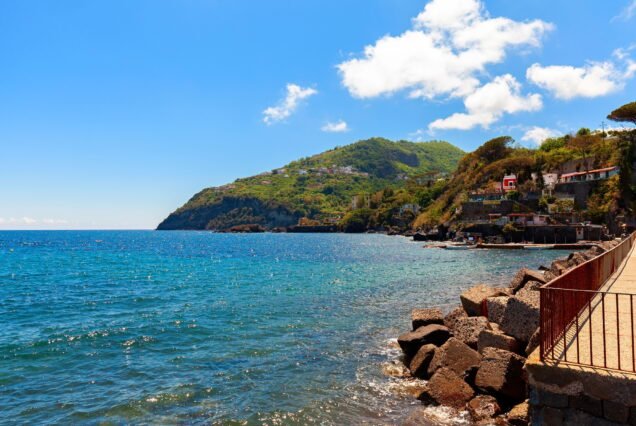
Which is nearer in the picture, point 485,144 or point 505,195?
point 505,195

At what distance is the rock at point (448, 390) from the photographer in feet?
35.1

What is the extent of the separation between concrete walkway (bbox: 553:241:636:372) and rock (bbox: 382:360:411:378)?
18.3 feet

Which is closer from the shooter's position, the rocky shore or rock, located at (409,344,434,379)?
the rocky shore

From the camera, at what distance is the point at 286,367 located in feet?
46.4

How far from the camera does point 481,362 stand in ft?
35.8

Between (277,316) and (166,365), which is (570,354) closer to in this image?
(166,365)

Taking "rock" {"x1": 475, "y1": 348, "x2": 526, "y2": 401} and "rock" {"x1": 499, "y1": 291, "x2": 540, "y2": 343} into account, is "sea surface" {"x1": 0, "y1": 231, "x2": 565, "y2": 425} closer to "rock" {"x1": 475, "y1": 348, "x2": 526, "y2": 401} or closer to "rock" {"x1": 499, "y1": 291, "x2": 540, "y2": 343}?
"rock" {"x1": 475, "y1": 348, "x2": 526, "y2": 401}

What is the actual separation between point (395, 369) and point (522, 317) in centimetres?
441

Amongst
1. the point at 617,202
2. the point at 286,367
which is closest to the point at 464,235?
the point at 617,202

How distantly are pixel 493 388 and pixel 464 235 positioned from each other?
9069 centimetres

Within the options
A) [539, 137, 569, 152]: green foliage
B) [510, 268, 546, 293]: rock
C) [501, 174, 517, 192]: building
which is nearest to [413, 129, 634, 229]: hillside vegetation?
[539, 137, 569, 152]: green foliage

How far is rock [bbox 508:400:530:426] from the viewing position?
9148 mm

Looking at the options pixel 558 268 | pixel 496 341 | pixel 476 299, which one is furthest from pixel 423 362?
pixel 558 268

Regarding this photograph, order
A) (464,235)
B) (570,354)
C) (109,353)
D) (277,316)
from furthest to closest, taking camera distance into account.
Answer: (464,235), (277,316), (109,353), (570,354)
